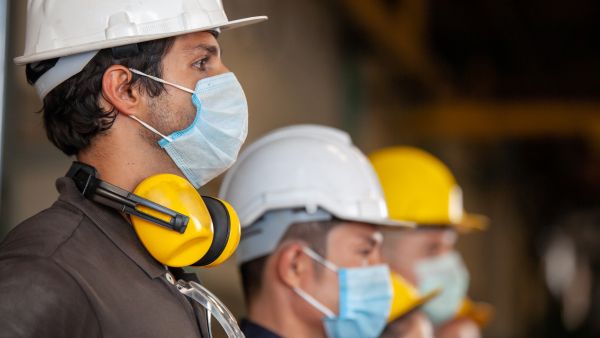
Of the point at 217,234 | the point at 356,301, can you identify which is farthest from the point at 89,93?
the point at 356,301

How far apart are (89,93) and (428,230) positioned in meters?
2.83

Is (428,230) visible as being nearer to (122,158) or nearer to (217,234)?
(217,234)

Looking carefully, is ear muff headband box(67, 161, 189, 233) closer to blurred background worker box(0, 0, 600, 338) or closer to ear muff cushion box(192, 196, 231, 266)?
ear muff cushion box(192, 196, 231, 266)

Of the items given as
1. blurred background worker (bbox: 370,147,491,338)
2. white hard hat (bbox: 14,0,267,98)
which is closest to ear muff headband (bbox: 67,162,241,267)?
white hard hat (bbox: 14,0,267,98)

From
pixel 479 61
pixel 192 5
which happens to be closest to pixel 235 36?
pixel 192 5

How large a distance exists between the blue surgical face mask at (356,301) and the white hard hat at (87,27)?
1.15 metres

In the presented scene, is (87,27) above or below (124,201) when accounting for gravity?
above

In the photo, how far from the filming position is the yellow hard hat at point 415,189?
5.04 metres

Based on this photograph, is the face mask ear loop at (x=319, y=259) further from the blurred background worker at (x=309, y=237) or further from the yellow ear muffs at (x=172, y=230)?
the yellow ear muffs at (x=172, y=230)

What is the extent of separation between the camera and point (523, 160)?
71.2 ft

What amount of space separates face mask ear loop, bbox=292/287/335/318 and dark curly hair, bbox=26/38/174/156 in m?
1.11

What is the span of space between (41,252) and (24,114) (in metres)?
1.66

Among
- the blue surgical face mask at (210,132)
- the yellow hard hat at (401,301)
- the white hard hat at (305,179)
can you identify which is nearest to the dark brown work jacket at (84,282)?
the blue surgical face mask at (210,132)

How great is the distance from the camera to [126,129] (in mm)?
2418
